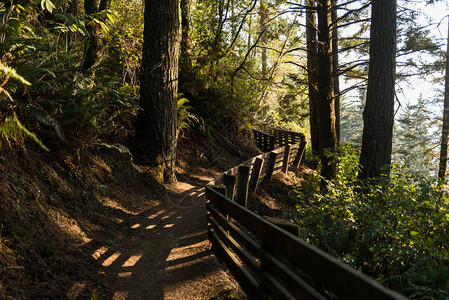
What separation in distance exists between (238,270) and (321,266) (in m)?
2.02

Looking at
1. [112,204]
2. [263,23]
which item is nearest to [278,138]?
[263,23]

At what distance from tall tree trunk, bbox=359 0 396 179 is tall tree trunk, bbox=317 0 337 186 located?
2.12 metres

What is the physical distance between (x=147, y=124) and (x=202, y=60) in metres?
5.67

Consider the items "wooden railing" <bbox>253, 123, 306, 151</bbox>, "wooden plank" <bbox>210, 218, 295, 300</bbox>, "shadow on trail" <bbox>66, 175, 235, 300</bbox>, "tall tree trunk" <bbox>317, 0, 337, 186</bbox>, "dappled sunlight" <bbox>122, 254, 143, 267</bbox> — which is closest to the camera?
"wooden plank" <bbox>210, 218, 295, 300</bbox>

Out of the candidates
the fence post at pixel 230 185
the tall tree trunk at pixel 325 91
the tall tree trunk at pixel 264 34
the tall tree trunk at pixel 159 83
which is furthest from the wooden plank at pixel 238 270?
the tall tree trunk at pixel 264 34

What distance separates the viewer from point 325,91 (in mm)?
10852

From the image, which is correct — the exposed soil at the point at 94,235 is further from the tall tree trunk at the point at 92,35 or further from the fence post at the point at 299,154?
the fence post at the point at 299,154

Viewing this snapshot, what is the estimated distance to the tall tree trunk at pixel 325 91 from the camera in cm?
1081

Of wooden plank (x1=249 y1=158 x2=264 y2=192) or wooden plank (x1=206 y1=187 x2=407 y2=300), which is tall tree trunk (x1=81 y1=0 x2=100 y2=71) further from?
wooden plank (x1=206 y1=187 x2=407 y2=300)

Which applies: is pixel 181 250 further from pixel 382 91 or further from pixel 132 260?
pixel 382 91

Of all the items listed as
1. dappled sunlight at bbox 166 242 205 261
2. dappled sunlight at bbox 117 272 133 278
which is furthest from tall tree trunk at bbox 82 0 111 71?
dappled sunlight at bbox 117 272 133 278

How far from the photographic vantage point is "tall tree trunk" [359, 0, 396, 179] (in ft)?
28.2

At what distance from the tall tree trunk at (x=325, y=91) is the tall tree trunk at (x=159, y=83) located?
5.10 metres

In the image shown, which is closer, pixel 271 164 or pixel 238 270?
pixel 238 270
